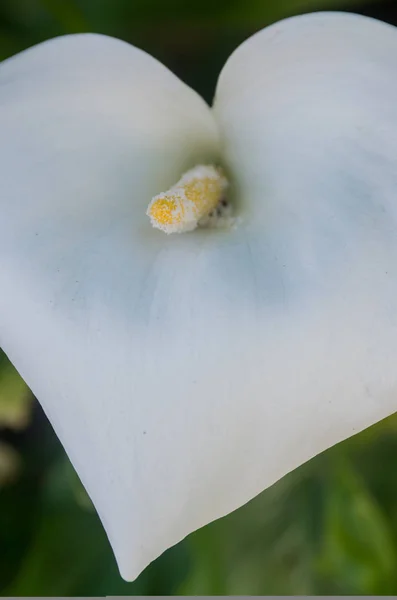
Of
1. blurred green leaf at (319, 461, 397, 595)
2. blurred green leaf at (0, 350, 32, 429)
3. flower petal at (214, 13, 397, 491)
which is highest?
flower petal at (214, 13, 397, 491)

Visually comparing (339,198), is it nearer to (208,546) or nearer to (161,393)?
(161,393)

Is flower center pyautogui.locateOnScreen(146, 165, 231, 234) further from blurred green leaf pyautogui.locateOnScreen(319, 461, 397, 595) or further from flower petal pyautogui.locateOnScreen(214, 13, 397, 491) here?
blurred green leaf pyautogui.locateOnScreen(319, 461, 397, 595)

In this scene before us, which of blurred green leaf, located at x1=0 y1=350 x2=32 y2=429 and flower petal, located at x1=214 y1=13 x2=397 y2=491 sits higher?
flower petal, located at x1=214 y1=13 x2=397 y2=491

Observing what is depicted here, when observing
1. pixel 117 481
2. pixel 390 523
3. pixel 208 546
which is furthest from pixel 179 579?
pixel 117 481

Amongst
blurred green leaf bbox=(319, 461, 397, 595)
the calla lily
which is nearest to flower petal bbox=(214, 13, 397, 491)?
the calla lily

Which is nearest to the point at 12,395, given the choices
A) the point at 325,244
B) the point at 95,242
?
the point at 95,242

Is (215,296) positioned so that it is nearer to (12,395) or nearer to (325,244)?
(325,244)
